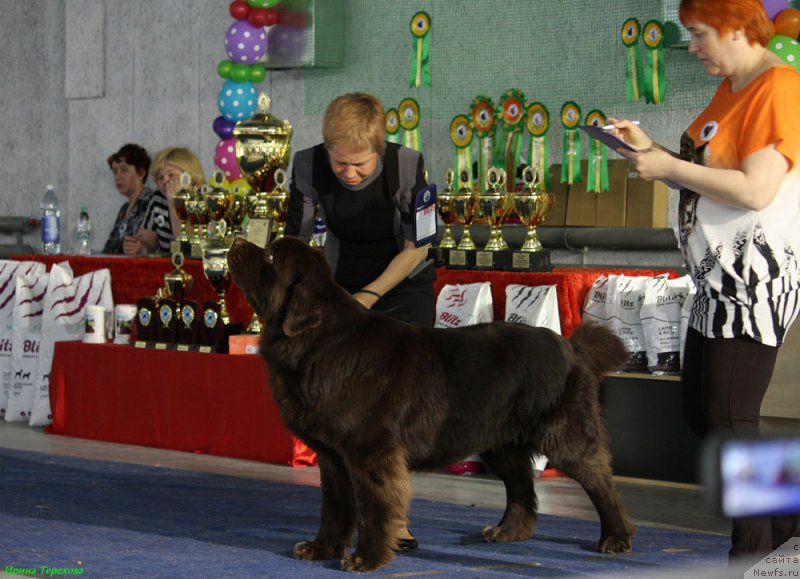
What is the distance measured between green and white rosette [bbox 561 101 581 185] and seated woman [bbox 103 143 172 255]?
272 centimetres

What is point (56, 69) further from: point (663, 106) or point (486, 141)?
point (663, 106)

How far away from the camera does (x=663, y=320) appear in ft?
15.1

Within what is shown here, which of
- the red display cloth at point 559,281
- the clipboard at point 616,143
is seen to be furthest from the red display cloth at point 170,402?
the clipboard at point 616,143

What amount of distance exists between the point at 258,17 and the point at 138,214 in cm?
Answer: 304

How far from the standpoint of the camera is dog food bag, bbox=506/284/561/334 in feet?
15.3

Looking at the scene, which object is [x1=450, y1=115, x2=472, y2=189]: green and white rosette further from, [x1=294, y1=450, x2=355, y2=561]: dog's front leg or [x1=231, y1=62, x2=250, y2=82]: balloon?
[x1=294, y1=450, x2=355, y2=561]: dog's front leg

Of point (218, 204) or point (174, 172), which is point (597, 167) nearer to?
point (174, 172)

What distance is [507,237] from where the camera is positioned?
7.67 m

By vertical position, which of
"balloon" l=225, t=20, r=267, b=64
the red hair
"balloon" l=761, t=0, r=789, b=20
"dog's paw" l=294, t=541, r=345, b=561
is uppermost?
"balloon" l=225, t=20, r=267, b=64

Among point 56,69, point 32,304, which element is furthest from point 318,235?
point 56,69

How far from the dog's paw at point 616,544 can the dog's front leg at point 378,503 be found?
2.07 feet

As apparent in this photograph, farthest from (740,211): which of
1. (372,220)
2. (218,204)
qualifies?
(218,204)

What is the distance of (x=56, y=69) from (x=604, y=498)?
10.0 m

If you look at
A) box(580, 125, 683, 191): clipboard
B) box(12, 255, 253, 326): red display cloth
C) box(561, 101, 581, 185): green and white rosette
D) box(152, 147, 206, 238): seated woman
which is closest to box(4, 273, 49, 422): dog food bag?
box(12, 255, 253, 326): red display cloth
